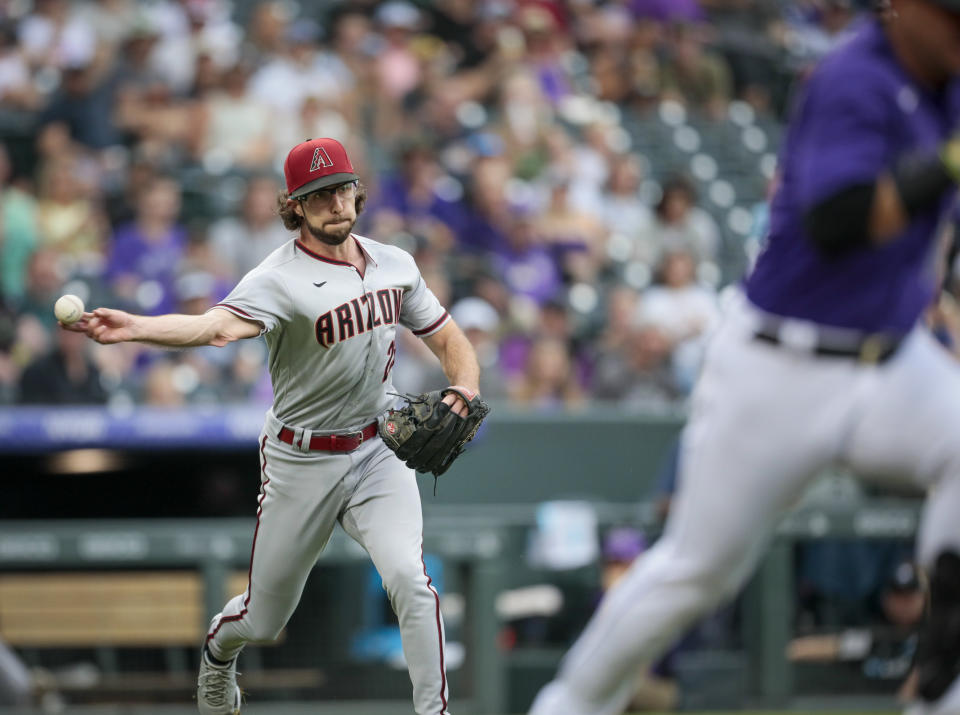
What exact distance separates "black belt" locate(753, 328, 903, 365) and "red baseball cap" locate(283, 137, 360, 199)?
6.17ft

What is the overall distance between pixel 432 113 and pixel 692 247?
7.29 ft

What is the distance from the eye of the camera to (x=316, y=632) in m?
7.45

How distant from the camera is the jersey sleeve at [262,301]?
457cm

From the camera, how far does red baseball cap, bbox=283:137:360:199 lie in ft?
15.5

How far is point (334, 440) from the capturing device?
16.2 ft

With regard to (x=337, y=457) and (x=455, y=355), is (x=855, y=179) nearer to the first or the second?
(x=455, y=355)

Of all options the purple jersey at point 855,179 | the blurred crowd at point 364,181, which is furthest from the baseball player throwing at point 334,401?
the blurred crowd at point 364,181

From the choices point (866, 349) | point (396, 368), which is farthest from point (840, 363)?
point (396, 368)

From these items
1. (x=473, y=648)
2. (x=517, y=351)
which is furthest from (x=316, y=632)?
(x=517, y=351)

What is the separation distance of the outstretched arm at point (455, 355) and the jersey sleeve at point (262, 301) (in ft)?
2.03

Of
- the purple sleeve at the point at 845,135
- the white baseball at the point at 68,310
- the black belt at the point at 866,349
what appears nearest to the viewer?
the purple sleeve at the point at 845,135

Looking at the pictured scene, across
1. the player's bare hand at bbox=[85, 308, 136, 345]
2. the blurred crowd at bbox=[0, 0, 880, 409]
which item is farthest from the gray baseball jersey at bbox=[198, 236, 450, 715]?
the blurred crowd at bbox=[0, 0, 880, 409]

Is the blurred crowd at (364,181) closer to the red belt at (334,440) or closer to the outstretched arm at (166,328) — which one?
the red belt at (334,440)

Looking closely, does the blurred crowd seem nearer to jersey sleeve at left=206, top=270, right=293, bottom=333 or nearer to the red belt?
the red belt
